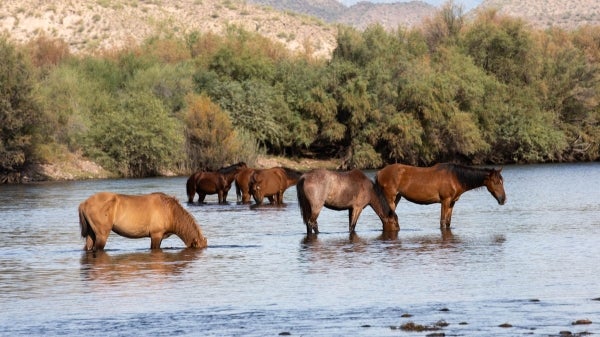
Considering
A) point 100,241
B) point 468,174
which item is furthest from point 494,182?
point 100,241

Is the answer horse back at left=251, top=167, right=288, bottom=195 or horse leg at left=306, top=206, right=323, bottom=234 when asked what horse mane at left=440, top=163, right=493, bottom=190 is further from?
horse back at left=251, top=167, right=288, bottom=195

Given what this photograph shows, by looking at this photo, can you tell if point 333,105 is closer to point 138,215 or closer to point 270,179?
point 270,179

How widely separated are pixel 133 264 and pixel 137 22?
99424 millimetres

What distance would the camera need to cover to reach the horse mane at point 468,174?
74.0 feet

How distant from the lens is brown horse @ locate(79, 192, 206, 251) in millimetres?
18062

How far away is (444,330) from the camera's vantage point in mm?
11320

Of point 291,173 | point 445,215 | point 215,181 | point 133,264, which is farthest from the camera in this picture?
point 215,181

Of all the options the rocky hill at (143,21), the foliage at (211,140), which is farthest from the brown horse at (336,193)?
the rocky hill at (143,21)

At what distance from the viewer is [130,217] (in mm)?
18109

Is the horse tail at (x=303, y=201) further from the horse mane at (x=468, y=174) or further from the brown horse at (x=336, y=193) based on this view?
the horse mane at (x=468, y=174)

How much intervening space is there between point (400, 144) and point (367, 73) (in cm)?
611

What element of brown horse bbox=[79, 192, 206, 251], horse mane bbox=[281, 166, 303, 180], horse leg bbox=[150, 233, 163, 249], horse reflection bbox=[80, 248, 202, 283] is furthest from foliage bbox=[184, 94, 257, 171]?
brown horse bbox=[79, 192, 206, 251]

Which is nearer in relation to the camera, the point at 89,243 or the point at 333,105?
the point at 89,243

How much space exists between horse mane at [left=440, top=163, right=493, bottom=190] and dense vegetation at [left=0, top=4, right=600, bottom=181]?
3615 cm
